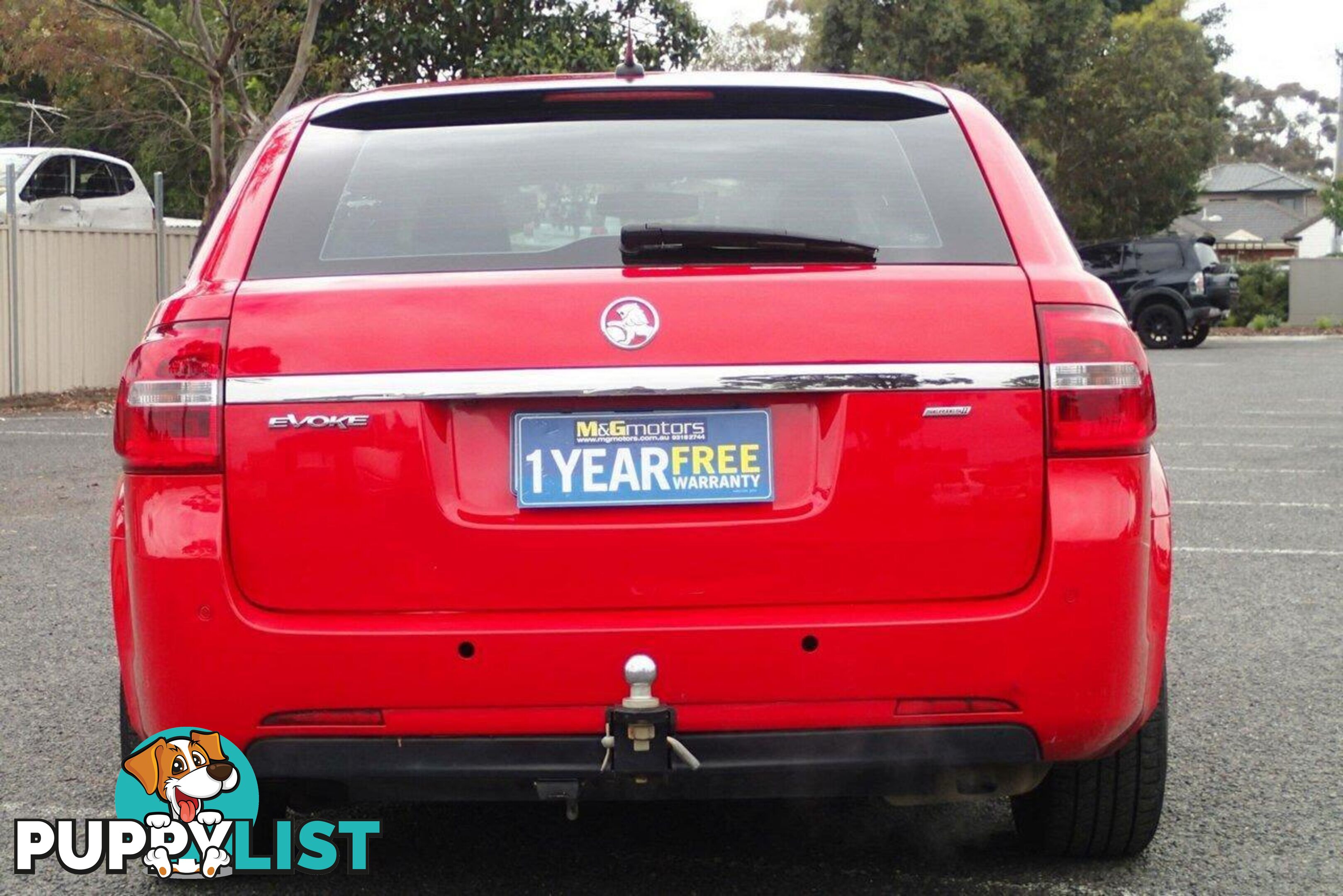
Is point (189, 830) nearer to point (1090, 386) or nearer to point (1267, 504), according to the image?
point (1090, 386)

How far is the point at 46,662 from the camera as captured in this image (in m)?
5.60

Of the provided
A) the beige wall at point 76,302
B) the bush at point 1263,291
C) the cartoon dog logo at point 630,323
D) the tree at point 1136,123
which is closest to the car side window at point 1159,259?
the tree at point 1136,123

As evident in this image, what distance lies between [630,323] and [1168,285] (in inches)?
1010

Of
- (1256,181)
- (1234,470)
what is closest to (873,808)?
(1234,470)

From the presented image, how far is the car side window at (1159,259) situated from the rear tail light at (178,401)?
25.9 m

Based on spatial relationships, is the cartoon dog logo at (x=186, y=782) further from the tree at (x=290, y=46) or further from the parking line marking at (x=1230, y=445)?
the tree at (x=290, y=46)

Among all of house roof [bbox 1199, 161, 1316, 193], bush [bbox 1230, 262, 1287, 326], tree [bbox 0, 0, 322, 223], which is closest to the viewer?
tree [bbox 0, 0, 322, 223]

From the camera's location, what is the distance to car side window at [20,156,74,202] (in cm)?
1920

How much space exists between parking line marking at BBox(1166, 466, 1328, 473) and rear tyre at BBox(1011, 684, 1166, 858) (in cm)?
817

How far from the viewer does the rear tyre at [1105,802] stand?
3414 mm

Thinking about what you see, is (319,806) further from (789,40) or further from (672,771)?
(789,40)

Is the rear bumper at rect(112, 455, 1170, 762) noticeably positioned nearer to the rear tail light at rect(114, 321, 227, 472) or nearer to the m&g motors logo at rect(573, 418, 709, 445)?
the rear tail light at rect(114, 321, 227, 472)

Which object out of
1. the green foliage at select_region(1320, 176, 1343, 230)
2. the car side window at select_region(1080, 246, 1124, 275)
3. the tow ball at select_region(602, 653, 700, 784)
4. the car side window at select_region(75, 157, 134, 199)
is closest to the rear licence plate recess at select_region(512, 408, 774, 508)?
the tow ball at select_region(602, 653, 700, 784)

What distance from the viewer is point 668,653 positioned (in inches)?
111
